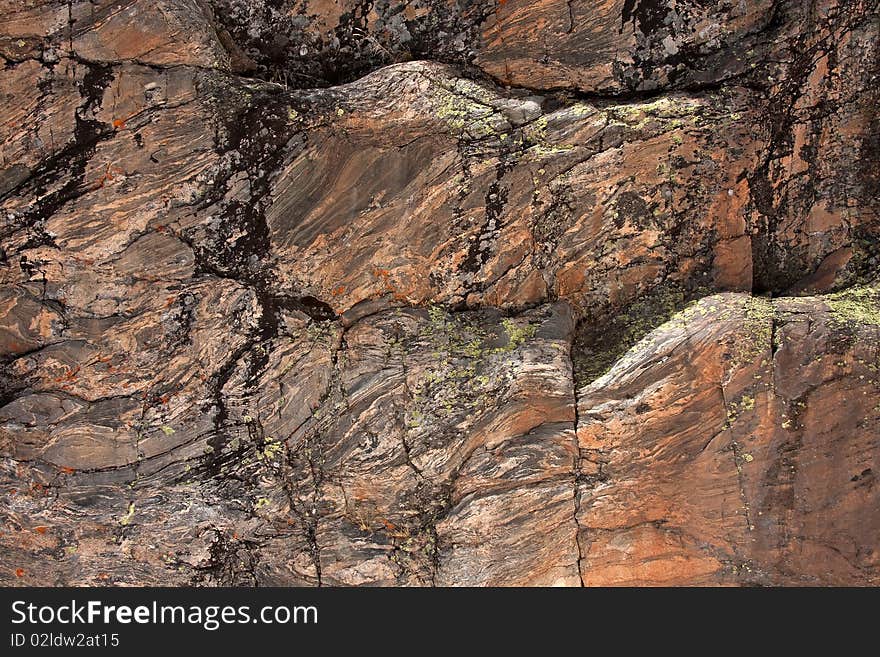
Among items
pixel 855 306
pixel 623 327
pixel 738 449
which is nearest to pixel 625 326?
pixel 623 327

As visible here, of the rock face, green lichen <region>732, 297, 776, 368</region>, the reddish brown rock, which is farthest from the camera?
the rock face

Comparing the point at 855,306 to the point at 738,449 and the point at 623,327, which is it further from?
the point at 623,327

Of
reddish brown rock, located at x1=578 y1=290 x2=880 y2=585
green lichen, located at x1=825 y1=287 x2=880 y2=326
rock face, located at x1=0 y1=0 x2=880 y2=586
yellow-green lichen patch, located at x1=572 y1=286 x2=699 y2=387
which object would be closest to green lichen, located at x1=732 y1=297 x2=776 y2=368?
reddish brown rock, located at x1=578 y1=290 x2=880 y2=585

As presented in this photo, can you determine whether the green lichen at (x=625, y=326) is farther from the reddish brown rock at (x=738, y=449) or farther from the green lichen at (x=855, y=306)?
the green lichen at (x=855, y=306)

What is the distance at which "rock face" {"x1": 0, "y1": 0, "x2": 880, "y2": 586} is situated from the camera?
682 cm

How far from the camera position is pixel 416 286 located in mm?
7270

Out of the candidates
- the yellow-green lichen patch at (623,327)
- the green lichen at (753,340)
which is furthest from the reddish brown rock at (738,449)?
the yellow-green lichen patch at (623,327)

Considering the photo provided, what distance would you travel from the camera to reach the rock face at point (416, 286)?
682 centimetres

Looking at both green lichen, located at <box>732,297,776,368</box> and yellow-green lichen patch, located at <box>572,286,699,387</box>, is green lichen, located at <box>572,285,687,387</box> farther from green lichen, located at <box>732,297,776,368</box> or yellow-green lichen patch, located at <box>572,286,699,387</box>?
green lichen, located at <box>732,297,776,368</box>

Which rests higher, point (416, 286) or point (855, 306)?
point (416, 286)

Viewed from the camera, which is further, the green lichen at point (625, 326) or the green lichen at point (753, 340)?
the green lichen at point (625, 326)

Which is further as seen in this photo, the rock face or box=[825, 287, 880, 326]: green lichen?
the rock face

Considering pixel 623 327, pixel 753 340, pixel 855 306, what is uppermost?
pixel 623 327

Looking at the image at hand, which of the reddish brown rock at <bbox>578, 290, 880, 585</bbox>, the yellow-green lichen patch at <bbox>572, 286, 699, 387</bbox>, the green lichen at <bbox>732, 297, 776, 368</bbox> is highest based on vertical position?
the yellow-green lichen patch at <bbox>572, 286, 699, 387</bbox>
